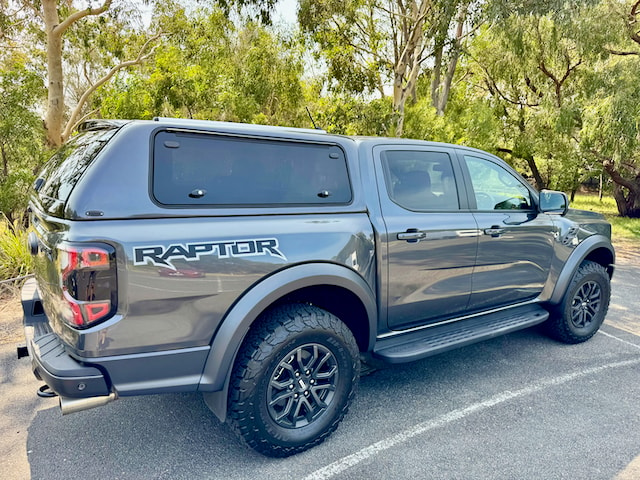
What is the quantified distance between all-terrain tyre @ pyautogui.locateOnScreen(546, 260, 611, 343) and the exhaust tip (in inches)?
149

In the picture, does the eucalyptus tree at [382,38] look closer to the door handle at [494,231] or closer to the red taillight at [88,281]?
the door handle at [494,231]

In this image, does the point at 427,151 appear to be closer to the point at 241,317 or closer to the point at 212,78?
the point at 241,317

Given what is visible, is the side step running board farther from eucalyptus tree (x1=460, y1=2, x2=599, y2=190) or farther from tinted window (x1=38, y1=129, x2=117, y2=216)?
eucalyptus tree (x1=460, y1=2, x2=599, y2=190)

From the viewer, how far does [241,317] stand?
2.30 meters

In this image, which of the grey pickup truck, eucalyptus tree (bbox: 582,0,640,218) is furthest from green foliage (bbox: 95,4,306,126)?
the grey pickup truck

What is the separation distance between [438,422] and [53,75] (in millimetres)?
10327

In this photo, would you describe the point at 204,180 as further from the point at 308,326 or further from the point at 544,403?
the point at 544,403

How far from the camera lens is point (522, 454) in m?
2.64

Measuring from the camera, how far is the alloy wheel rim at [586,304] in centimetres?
426

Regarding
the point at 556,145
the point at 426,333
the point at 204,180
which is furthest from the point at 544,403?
the point at 556,145

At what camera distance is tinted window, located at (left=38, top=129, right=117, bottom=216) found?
2.29 metres

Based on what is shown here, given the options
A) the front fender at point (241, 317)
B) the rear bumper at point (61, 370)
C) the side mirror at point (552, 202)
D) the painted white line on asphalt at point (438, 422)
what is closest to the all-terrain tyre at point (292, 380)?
the front fender at point (241, 317)

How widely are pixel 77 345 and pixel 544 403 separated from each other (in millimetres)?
3042

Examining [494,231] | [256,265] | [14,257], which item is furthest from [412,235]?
[14,257]
